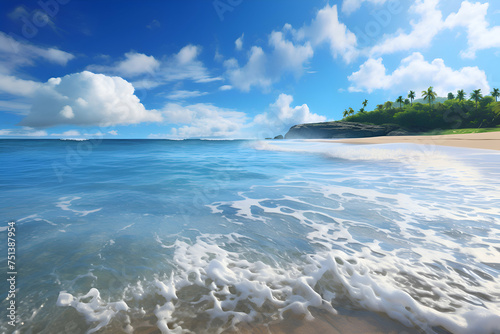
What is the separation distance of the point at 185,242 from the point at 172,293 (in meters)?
1.36

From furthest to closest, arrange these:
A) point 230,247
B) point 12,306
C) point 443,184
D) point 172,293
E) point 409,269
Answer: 1. point 443,184
2. point 230,247
3. point 409,269
4. point 172,293
5. point 12,306

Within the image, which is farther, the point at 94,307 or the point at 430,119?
the point at 430,119

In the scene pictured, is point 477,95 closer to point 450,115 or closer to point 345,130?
point 450,115

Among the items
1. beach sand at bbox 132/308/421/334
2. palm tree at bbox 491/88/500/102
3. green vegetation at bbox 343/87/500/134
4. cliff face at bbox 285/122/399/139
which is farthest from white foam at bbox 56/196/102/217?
palm tree at bbox 491/88/500/102

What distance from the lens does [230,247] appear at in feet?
12.1

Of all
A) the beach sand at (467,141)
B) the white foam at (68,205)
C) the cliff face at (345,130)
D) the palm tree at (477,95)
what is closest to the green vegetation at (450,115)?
the palm tree at (477,95)

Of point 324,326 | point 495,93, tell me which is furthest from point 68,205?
point 495,93

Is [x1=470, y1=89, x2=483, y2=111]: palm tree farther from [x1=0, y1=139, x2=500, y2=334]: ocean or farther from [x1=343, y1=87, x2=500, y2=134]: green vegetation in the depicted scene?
[x1=0, y1=139, x2=500, y2=334]: ocean

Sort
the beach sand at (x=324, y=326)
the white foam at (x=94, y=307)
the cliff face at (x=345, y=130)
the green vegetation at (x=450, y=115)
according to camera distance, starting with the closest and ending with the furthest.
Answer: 1. the beach sand at (x=324, y=326)
2. the white foam at (x=94, y=307)
3. the green vegetation at (x=450, y=115)
4. the cliff face at (x=345, y=130)

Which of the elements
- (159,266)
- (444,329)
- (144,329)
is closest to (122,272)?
(159,266)

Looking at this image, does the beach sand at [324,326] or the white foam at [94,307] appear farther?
the white foam at [94,307]

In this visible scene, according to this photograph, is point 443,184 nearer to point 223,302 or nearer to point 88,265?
point 223,302

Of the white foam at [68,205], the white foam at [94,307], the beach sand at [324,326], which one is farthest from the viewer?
the white foam at [68,205]

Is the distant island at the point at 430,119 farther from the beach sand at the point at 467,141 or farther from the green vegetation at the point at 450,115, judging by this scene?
the beach sand at the point at 467,141
